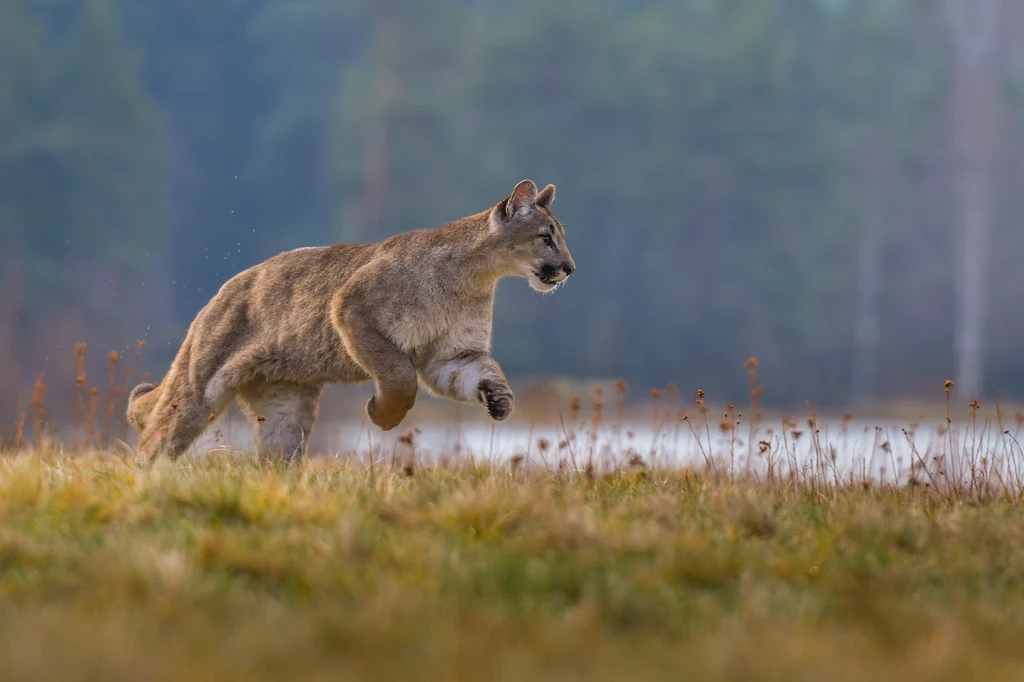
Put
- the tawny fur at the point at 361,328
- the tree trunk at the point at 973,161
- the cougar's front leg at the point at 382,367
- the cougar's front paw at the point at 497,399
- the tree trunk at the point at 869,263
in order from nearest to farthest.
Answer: the cougar's front paw at the point at 497,399 → the cougar's front leg at the point at 382,367 → the tawny fur at the point at 361,328 → the tree trunk at the point at 973,161 → the tree trunk at the point at 869,263

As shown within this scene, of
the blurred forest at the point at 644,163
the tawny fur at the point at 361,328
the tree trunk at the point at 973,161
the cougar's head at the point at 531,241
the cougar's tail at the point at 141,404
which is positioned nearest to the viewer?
the tawny fur at the point at 361,328

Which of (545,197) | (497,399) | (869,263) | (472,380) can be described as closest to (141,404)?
(472,380)

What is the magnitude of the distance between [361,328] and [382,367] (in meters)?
0.30

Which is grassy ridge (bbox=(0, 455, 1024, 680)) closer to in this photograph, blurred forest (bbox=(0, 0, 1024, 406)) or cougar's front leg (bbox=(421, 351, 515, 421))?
cougar's front leg (bbox=(421, 351, 515, 421))

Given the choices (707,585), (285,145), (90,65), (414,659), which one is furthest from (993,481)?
(285,145)

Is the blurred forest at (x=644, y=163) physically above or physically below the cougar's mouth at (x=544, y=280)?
above

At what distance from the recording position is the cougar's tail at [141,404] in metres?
8.80

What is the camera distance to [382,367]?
7.60 meters

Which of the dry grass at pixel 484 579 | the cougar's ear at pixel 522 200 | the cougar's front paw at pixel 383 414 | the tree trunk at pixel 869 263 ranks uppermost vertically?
the tree trunk at pixel 869 263

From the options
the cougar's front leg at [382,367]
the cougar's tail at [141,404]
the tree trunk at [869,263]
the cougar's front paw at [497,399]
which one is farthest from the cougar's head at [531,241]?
the tree trunk at [869,263]

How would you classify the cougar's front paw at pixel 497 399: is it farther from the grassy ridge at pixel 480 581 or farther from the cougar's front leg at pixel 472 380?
the grassy ridge at pixel 480 581

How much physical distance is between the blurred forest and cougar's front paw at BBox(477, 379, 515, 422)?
2627 cm

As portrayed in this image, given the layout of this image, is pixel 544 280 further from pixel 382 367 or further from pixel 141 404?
pixel 141 404

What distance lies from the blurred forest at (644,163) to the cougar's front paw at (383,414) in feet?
84.9
